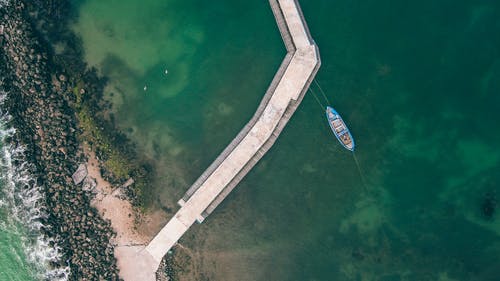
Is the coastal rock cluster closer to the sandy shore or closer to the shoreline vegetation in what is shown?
the shoreline vegetation

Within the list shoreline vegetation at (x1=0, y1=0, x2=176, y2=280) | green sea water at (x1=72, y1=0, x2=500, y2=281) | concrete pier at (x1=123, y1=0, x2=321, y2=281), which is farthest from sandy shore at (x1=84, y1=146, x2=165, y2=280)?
concrete pier at (x1=123, y1=0, x2=321, y2=281)

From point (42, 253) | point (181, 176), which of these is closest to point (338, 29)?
point (181, 176)

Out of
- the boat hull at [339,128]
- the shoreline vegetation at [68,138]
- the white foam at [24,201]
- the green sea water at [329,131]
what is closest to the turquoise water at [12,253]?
the white foam at [24,201]

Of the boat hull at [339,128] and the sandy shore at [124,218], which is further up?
the boat hull at [339,128]

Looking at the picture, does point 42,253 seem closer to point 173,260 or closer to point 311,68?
point 173,260

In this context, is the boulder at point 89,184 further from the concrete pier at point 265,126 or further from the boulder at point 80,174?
the concrete pier at point 265,126

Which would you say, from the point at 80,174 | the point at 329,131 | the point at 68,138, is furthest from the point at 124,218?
the point at 329,131

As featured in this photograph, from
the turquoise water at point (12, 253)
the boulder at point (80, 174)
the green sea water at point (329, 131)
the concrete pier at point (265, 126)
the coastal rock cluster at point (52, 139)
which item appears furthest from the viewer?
the boulder at point (80, 174)
